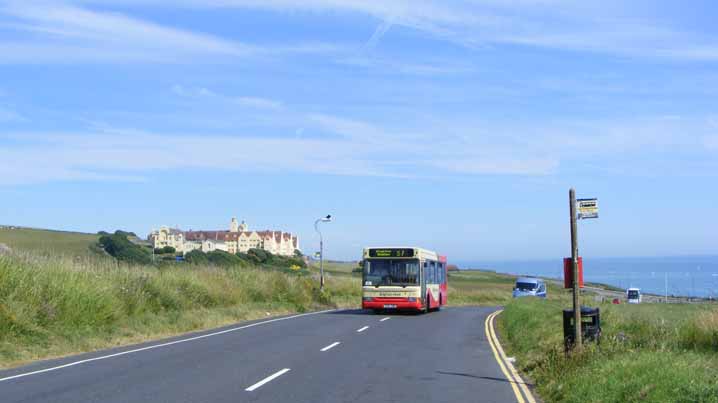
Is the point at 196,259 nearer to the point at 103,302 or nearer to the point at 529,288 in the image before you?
the point at 103,302

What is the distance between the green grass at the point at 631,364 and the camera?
10.2 m

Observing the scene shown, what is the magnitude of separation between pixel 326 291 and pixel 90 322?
81.6 ft

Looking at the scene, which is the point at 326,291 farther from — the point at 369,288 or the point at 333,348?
the point at 333,348

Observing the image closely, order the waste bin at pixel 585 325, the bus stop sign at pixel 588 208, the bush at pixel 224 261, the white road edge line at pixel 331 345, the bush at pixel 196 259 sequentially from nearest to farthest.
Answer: the bus stop sign at pixel 588 208 → the waste bin at pixel 585 325 → the white road edge line at pixel 331 345 → the bush at pixel 196 259 → the bush at pixel 224 261

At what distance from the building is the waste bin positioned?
94.9 metres

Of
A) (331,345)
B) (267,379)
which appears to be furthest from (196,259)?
(267,379)

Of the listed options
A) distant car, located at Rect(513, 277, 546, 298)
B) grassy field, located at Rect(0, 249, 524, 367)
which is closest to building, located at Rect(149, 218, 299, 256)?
distant car, located at Rect(513, 277, 546, 298)

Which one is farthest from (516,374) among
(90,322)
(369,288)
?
(369,288)

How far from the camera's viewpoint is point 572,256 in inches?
538

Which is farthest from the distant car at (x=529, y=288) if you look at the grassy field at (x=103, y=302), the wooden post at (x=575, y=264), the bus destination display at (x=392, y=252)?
the wooden post at (x=575, y=264)

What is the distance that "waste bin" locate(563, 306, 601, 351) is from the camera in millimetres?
14422

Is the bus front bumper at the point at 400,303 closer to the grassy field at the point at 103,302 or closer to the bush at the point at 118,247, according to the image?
the grassy field at the point at 103,302

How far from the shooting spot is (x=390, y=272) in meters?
32.3

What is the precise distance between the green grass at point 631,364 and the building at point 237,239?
92.4 m
